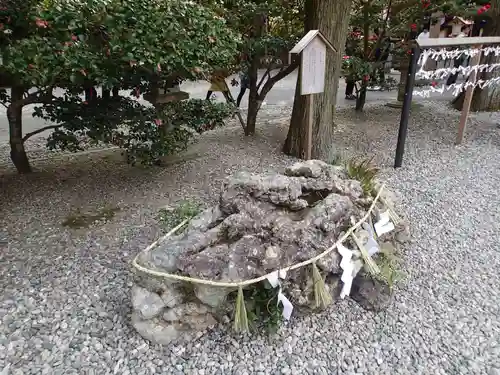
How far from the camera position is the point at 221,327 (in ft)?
6.86

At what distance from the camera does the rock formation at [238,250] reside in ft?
6.41

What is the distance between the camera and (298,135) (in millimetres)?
4543

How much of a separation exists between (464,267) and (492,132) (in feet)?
12.8

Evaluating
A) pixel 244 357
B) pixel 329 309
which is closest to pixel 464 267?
pixel 329 309

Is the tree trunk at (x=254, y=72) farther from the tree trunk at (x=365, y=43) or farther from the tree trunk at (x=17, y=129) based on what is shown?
the tree trunk at (x=17, y=129)

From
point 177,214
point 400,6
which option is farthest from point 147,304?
point 400,6

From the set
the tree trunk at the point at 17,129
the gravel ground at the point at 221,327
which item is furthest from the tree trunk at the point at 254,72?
the tree trunk at the point at 17,129

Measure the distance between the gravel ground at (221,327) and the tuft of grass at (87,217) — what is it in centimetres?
6

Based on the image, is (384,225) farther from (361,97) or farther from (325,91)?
(361,97)

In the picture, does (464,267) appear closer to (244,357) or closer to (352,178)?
(352,178)

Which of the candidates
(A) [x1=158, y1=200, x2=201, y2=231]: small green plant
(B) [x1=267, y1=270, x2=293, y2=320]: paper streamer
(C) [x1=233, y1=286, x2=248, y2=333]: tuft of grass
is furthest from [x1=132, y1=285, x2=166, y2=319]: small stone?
(A) [x1=158, y1=200, x2=201, y2=231]: small green plant

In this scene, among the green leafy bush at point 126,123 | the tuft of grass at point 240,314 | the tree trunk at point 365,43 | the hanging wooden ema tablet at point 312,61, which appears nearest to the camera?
the tuft of grass at point 240,314

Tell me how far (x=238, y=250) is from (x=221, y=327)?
17.5 inches

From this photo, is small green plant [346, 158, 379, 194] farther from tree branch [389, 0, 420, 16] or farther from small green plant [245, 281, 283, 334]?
tree branch [389, 0, 420, 16]
